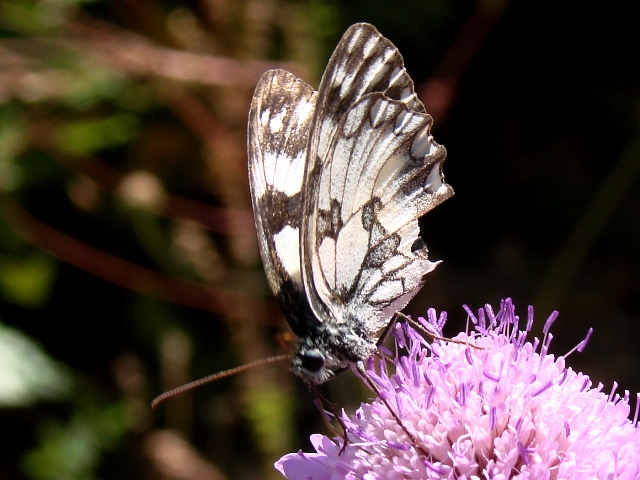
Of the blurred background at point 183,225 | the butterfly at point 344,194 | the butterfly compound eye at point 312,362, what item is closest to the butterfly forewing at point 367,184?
the butterfly at point 344,194

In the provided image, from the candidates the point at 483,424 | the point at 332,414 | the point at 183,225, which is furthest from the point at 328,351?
the point at 183,225

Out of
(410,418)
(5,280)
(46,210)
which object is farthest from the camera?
(46,210)

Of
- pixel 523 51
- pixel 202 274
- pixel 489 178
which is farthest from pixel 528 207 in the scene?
pixel 202 274

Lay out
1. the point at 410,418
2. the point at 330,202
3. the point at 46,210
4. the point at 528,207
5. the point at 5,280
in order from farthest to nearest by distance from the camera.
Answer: the point at 528,207, the point at 46,210, the point at 5,280, the point at 330,202, the point at 410,418

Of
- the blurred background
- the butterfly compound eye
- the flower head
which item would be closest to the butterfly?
the butterfly compound eye

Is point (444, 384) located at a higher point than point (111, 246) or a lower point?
higher

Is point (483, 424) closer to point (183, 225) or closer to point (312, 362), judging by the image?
point (312, 362)

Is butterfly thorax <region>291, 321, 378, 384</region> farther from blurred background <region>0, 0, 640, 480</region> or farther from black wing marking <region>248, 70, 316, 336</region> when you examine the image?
blurred background <region>0, 0, 640, 480</region>

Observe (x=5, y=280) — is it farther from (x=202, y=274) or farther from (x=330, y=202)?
(x=330, y=202)
